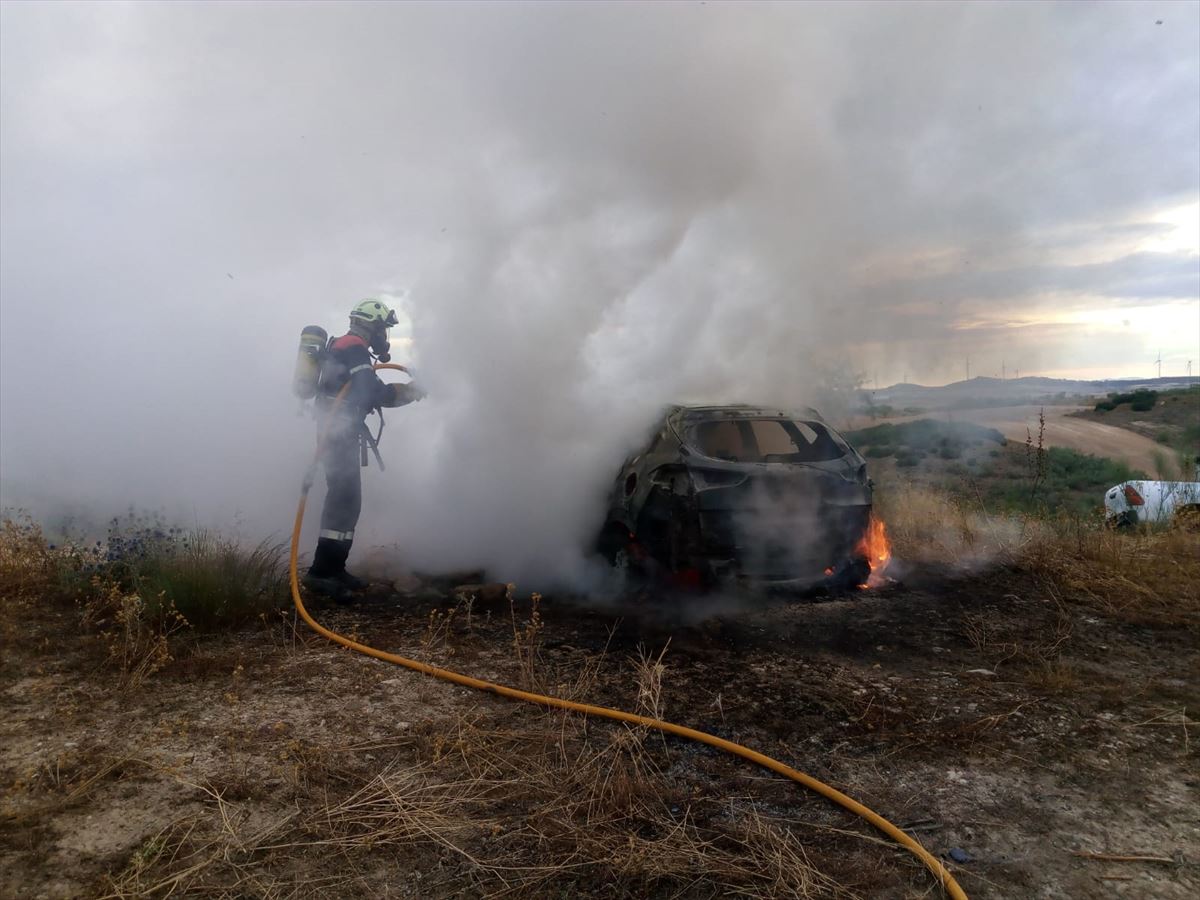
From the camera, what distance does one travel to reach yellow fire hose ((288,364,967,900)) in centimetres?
256

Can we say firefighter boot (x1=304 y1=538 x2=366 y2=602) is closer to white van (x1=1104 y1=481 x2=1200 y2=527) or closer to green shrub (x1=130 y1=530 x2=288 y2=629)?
green shrub (x1=130 y1=530 x2=288 y2=629)

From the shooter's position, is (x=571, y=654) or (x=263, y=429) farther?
(x=263, y=429)

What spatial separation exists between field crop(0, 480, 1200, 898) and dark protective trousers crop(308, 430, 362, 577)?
1.75ft

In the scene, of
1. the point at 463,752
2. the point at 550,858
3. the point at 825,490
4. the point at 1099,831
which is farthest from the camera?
the point at 825,490

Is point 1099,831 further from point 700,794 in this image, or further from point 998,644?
point 998,644

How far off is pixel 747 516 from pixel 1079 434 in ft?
75.6

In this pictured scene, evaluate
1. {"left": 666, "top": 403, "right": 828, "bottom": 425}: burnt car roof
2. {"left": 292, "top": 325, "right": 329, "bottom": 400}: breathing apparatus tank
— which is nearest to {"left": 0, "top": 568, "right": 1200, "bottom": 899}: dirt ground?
{"left": 666, "top": 403, "right": 828, "bottom": 425}: burnt car roof

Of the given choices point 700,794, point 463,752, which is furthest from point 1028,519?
point 463,752

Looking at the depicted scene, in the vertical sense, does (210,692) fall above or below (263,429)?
below

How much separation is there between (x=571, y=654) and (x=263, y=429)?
233 inches

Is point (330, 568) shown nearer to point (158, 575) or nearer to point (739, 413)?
point (158, 575)

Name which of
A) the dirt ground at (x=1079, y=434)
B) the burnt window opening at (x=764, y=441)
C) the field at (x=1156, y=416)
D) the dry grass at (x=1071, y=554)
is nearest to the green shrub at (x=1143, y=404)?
the field at (x=1156, y=416)

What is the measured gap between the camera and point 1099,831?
2.77 meters

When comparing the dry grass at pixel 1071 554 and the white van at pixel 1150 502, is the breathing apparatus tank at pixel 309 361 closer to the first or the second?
the dry grass at pixel 1071 554
